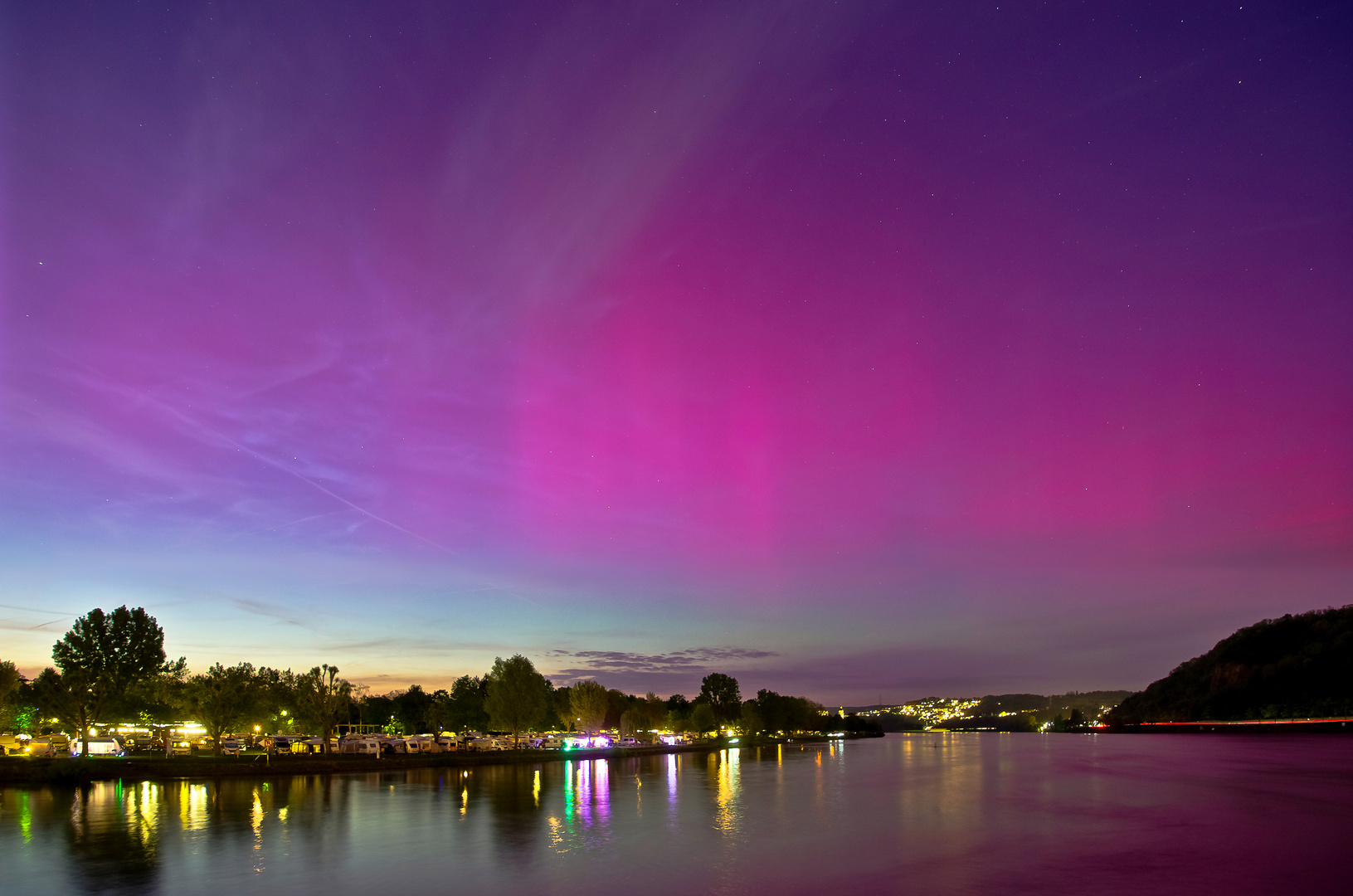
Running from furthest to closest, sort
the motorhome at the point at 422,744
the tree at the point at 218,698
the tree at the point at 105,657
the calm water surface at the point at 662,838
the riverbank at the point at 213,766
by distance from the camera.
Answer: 1. the motorhome at the point at 422,744
2. the tree at the point at 105,657
3. the tree at the point at 218,698
4. the riverbank at the point at 213,766
5. the calm water surface at the point at 662,838

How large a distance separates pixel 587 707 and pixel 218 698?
320ft

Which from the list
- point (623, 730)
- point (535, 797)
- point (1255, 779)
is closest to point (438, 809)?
point (535, 797)

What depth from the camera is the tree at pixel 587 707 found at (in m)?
171

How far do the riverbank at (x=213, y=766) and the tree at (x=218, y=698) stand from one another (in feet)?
13.1

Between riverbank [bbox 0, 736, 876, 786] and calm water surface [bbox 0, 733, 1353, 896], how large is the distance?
346 cm

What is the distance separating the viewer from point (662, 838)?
41469mm

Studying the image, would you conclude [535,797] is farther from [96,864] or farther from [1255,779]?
[1255,779]

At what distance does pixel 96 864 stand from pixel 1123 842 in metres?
43.7

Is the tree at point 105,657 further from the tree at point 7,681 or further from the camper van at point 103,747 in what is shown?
the tree at point 7,681

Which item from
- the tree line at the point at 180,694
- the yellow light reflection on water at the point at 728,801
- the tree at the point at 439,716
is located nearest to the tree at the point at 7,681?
the tree line at the point at 180,694

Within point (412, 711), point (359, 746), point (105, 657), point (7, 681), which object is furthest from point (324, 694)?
point (412, 711)

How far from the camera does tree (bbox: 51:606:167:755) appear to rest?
92.0 metres

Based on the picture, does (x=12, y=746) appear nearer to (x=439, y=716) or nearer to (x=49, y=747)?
(x=49, y=747)

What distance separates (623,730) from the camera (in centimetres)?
19288
